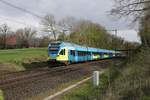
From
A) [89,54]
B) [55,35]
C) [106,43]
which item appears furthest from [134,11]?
[106,43]

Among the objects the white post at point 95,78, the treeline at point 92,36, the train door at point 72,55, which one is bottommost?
the white post at point 95,78

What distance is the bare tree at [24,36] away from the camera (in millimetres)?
124856

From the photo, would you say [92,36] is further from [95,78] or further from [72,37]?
[95,78]

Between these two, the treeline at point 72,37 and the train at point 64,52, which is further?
the treeline at point 72,37

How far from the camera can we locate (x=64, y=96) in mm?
12914

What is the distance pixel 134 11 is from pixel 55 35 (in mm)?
71914

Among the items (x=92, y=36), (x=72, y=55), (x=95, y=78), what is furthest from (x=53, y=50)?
(x=92, y=36)

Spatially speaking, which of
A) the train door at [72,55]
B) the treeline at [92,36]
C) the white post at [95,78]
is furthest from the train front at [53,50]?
the treeline at [92,36]

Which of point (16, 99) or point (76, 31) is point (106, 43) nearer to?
point (76, 31)

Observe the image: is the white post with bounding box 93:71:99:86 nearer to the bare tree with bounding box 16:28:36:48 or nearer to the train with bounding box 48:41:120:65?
the train with bounding box 48:41:120:65

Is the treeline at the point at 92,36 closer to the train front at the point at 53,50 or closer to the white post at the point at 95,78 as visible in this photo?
the train front at the point at 53,50

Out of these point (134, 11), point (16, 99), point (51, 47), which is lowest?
point (16, 99)

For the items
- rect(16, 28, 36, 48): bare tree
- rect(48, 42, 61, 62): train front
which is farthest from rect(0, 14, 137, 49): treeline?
rect(48, 42, 61, 62): train front

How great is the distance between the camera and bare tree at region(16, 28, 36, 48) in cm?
12486
